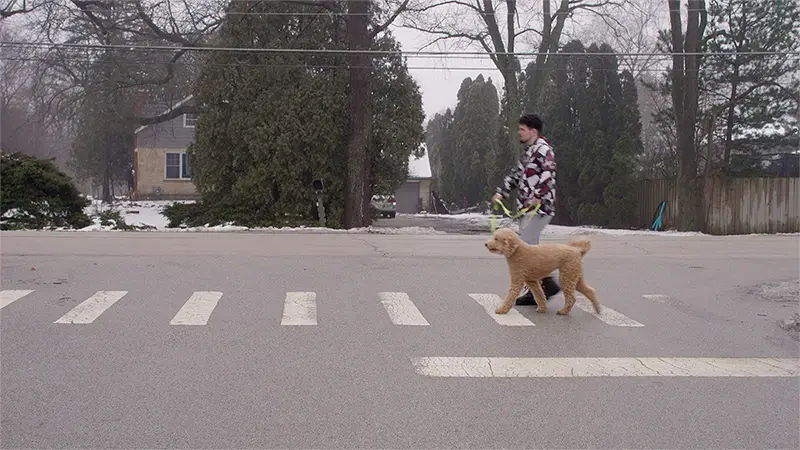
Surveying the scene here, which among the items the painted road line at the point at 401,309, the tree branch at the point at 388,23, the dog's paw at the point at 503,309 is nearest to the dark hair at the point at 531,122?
the dog's paw at the point at 503,309

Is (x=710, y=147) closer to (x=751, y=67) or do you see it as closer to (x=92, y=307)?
(x=751, y=67)

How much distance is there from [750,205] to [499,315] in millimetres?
20157

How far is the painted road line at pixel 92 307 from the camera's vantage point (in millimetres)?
6992

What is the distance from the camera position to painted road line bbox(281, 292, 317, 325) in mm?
7066

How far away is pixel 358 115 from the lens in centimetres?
2292

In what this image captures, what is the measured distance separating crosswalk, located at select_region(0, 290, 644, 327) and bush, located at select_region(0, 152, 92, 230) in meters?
12.9

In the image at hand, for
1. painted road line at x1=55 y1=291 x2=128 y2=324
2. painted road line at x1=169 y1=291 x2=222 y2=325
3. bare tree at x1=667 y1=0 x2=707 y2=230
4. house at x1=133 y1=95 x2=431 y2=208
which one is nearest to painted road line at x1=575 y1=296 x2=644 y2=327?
painted road line at x1=169 y1=291 x2=222 y2=325

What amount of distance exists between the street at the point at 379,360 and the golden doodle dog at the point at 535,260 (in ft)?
1.19

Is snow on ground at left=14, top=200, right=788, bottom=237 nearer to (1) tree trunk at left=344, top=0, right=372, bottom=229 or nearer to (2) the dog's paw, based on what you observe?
(1) tree trunk at left=344, top=0, right=372, bottom=229

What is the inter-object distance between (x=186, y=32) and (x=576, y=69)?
47.9ft

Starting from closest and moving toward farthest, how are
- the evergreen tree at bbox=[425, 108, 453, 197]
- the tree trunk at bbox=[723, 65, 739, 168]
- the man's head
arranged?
the man's head, the tree trunk at bbox=[723, 65, 739, 168], the evergreen tree at bbox=[425, 108, 453, 197]

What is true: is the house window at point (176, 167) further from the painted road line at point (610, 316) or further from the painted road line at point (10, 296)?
the painted road line at point (610, 316)

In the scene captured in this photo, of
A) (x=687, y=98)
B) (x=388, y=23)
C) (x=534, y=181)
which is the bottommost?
(x=534, y=181)

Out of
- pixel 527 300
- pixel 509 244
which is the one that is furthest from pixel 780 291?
pixel 509 244
